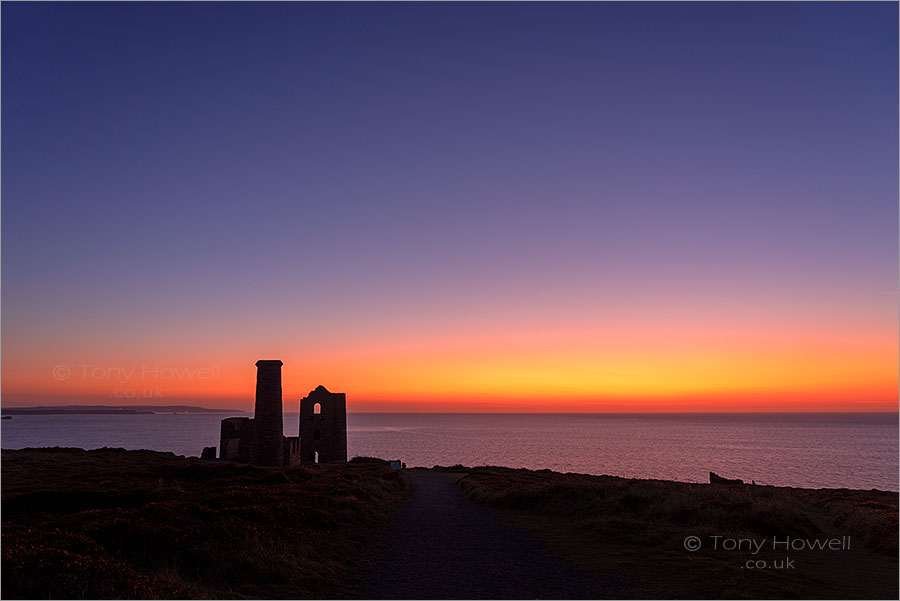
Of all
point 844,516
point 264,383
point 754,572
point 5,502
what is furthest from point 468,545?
point 264,383

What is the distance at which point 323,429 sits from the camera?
4703cm

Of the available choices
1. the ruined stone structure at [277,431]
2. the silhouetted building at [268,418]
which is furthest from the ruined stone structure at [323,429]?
the silhouetted building at [268,418]

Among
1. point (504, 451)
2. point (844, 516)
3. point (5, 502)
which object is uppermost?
point (5, 502)

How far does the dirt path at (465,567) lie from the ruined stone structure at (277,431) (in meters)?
18.9

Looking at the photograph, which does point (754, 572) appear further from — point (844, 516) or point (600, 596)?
point (844, 516)

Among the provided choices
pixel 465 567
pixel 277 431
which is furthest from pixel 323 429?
pixel 465 567

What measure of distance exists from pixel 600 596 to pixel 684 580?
2.16 metres

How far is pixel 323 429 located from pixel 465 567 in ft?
119

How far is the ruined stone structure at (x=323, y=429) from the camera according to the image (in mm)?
46656

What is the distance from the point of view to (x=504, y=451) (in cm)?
11256

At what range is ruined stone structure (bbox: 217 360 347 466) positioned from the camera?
3647cm

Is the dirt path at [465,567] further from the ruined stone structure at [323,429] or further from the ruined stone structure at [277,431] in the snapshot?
the ruined stone structure at [323,429]

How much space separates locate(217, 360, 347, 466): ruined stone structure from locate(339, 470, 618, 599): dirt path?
1890 centimetres

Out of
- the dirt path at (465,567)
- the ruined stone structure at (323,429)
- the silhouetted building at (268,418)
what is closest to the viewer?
the dirt path at (465,567)
